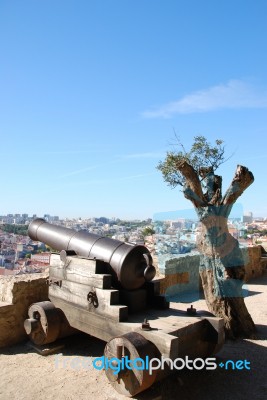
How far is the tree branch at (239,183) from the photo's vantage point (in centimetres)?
577

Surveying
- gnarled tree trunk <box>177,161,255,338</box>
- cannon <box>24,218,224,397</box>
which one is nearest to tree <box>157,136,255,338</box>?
gnarled tree trunk <box>177,161,255,338</box>

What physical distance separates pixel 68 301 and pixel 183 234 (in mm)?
Result: 6353

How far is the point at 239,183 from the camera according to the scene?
5777 mm

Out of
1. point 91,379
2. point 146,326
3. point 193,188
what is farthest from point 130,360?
point 193,188

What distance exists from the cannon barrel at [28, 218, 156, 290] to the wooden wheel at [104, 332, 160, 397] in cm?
88

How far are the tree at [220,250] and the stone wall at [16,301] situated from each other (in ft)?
9.55

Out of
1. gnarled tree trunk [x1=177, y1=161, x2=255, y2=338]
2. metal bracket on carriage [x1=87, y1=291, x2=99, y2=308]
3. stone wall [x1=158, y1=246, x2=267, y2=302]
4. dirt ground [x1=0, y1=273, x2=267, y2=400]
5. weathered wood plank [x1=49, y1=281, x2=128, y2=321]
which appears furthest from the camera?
stone wall [x1=158, y1=246, x2=267, y2=302]

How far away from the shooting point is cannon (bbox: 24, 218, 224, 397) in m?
3.22

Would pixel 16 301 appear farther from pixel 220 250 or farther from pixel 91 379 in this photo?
pixel 220 250

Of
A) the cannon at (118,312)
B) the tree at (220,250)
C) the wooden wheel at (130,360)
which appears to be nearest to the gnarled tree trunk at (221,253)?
the tree at (220,250)

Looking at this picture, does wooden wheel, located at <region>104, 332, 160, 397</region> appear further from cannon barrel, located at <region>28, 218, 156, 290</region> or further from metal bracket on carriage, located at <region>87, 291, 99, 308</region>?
cannon barrel, located at <region>28, 218, 156, 290</region>

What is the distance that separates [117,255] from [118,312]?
731 mm

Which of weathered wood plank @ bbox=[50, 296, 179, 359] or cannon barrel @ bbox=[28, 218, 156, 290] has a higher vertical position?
cannon barrel @ bbox=[28, 218, 156, 290]

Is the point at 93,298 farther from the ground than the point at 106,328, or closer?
farther from the ground
